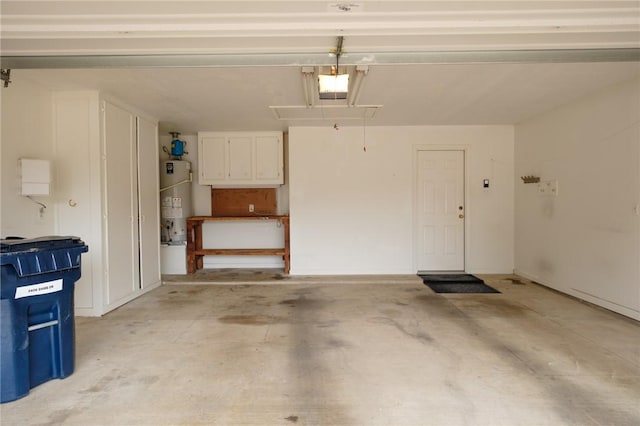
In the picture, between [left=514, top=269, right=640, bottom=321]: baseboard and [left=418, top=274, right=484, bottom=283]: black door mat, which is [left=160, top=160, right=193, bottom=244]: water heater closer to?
[left=418, top=274, right=484, bottom=283]: black door mat

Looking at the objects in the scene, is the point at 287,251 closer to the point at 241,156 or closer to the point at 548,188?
the point at 241,156

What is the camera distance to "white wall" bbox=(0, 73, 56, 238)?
10.5 ft

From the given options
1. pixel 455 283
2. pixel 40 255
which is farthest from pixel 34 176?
pixel 455 283

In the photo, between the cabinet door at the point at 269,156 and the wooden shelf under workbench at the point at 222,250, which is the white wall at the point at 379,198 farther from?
the cabinet door at the point at 269,156

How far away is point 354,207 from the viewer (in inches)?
→ 224

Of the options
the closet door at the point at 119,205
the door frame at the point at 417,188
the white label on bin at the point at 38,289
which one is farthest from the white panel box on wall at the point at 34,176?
the door frame at the point at 417,188

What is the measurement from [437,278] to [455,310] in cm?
152

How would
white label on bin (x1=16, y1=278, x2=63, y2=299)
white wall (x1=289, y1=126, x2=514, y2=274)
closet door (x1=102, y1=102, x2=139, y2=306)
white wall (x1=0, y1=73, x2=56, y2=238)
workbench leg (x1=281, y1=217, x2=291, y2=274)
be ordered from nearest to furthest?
1. white label on bin (x1=16, y1=278, x2=63, y2=299)
2. white wall (x1=0, y1=73, x2=56, y2=238)
3. closet door (x1=102, y1=102, x2=139, y2=306)
4. white wall (x1=289, y1=126, x2=514, y2=274)
5. workbench leg (x1=281, y1=217, x2=291, y2=274)

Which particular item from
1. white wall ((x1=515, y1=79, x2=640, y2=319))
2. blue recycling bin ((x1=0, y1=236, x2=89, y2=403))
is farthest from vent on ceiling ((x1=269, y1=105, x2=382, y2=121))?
blue recycling bin ((x1=0, y1=236, x2=89, y2=403))

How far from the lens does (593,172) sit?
13.1 ft

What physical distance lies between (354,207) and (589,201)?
3.15m

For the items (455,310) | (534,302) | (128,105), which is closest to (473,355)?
(455,310)

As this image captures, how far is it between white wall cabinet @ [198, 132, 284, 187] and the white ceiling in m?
1.93

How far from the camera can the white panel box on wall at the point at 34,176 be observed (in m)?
3.26
